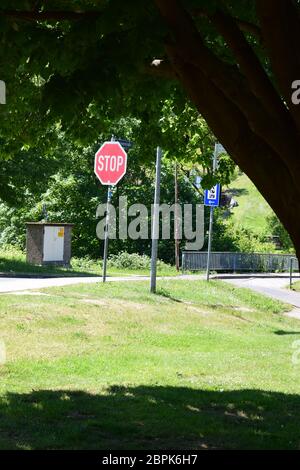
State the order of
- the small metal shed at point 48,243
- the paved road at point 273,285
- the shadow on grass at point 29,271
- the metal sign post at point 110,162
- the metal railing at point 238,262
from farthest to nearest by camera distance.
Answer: the metal railing at point 238,262 → the small metal shed at point 48,243 → the paved road at point 273,285 → the shadow on grass at point 29,271 → the metal sign post at point 110,162

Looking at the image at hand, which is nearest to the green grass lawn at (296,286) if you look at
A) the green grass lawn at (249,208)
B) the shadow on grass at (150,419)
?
the shadow on grass at (150,419)

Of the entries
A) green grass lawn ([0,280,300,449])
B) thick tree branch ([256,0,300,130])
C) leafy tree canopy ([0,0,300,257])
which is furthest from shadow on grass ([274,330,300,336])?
thick tree branch ([256,0,300,130])

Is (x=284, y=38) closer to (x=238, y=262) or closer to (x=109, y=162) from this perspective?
(x=109, y=162)

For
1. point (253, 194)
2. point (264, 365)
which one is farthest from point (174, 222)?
point (253, 194)

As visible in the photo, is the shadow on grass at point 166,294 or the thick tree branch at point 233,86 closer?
the thick tree branch at point 233,86

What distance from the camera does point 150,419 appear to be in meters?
7.50

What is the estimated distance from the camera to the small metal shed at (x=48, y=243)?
31.4 metres

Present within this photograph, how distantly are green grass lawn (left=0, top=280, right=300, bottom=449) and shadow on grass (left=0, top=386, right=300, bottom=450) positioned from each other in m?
0.01

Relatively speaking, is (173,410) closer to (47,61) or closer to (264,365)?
(47,61)

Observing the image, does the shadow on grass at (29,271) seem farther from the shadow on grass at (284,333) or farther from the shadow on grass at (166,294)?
the shadow on grass at (284,333)

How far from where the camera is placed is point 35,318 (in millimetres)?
14602

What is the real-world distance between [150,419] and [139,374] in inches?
124

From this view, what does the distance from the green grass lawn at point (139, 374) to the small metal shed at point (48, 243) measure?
10.8 metres

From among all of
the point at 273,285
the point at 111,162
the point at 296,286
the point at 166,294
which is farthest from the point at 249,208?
the point at 166,294
